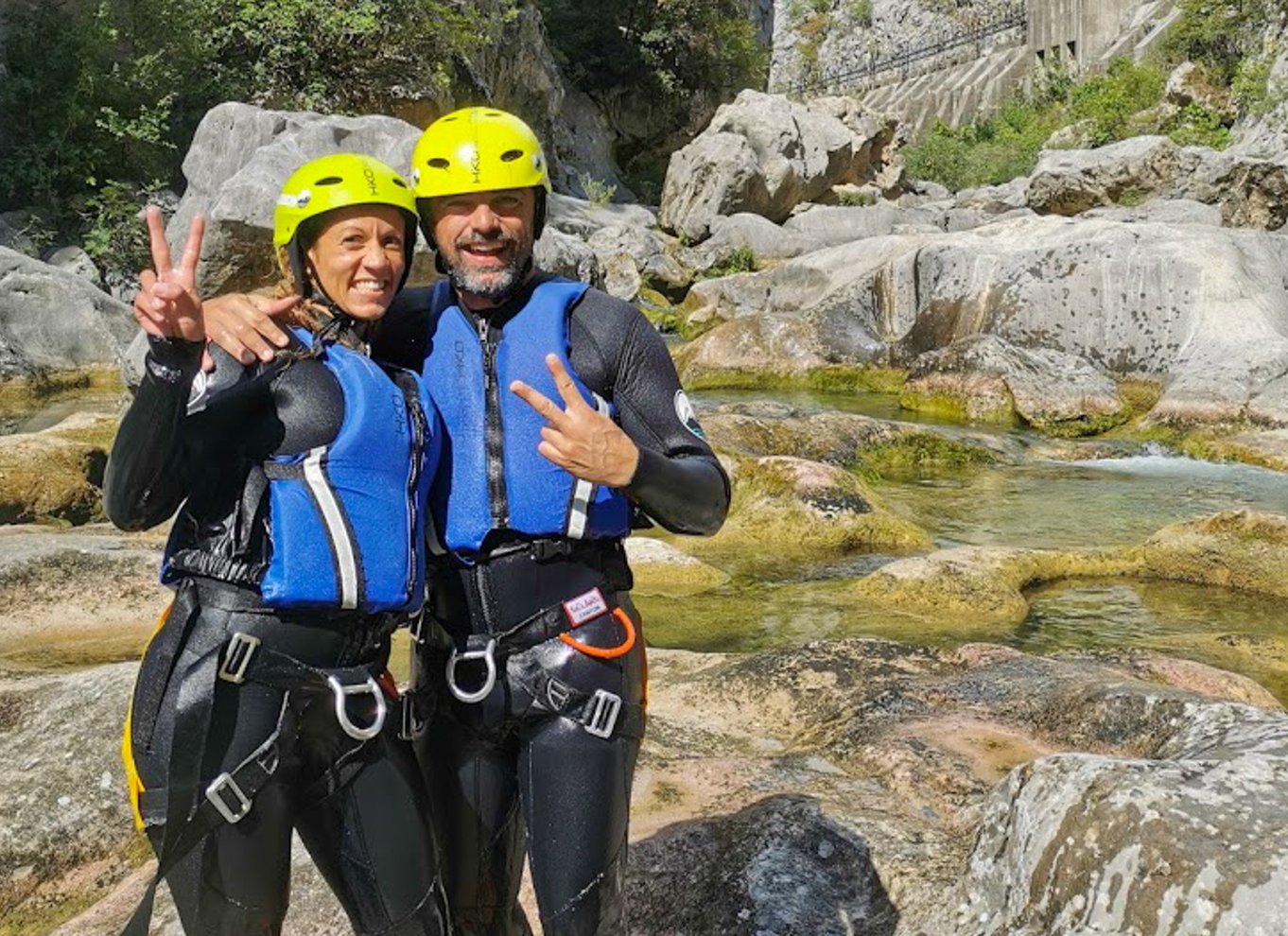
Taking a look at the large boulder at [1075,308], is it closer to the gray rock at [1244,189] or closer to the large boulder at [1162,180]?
the gray rock at [1244,189]

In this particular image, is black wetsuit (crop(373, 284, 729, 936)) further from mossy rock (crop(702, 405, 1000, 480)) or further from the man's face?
mossy rock (crop(702, 405, 1000, 480))

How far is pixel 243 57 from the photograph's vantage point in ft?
69.7

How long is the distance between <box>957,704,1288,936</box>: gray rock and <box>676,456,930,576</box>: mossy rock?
595 cm

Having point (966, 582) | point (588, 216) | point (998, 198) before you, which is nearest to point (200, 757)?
point (966, 582)

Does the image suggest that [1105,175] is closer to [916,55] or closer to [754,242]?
[754,242]

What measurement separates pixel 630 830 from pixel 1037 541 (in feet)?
22.7

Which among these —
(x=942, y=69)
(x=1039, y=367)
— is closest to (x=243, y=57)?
(x=1039, y=367)

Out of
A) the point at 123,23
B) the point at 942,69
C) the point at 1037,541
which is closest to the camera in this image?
the point at 1037,541

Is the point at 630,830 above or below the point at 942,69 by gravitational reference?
below

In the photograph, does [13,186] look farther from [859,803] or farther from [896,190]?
[896,190]

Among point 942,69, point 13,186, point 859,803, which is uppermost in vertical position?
point 942,69

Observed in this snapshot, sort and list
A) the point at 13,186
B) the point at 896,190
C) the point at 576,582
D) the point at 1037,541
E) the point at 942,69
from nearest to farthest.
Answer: the point at 576,582
the point at 1037,541
the point at 13,186
the point at 896,190
the point at 942,69

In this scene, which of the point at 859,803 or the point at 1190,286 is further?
the point at 1190,286

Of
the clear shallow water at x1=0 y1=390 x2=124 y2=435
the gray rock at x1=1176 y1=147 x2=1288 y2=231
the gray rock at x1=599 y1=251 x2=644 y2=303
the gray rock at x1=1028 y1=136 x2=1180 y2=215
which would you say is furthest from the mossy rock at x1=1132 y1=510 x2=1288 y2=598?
the gray rock at x1=1028 y1=136 x2=1180 y2=215
